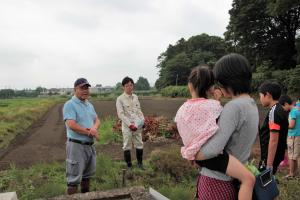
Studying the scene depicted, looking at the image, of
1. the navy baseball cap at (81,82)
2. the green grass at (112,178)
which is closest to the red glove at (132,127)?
the green grass at (112,178)

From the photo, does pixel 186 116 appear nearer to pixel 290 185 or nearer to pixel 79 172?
pixel 79 172

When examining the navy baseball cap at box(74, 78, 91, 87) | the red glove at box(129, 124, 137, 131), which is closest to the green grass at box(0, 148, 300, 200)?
the red glove at box(129, 124, 137, 131)

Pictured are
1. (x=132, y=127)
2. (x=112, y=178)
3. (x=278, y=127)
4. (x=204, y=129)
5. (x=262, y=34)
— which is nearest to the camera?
(x=204, y=129)

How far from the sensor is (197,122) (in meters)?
2.26

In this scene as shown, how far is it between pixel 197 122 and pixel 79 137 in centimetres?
284

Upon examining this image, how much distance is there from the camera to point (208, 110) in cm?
226

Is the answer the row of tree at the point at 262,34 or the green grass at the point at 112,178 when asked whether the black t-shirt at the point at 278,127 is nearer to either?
the green grass at the point at 112,178

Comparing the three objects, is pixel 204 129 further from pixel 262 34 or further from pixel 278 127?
pixel 262 34

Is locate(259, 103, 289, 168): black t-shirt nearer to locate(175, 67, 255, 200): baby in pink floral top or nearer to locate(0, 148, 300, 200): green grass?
locate(0, 148, 300, 200): green grass

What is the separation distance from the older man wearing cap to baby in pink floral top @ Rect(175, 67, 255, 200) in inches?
103

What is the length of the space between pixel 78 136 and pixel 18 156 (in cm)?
581

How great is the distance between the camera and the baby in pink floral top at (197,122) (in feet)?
7.29

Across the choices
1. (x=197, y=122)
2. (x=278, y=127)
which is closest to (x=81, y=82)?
(x=278, y=127)

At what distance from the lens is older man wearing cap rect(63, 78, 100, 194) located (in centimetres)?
472
